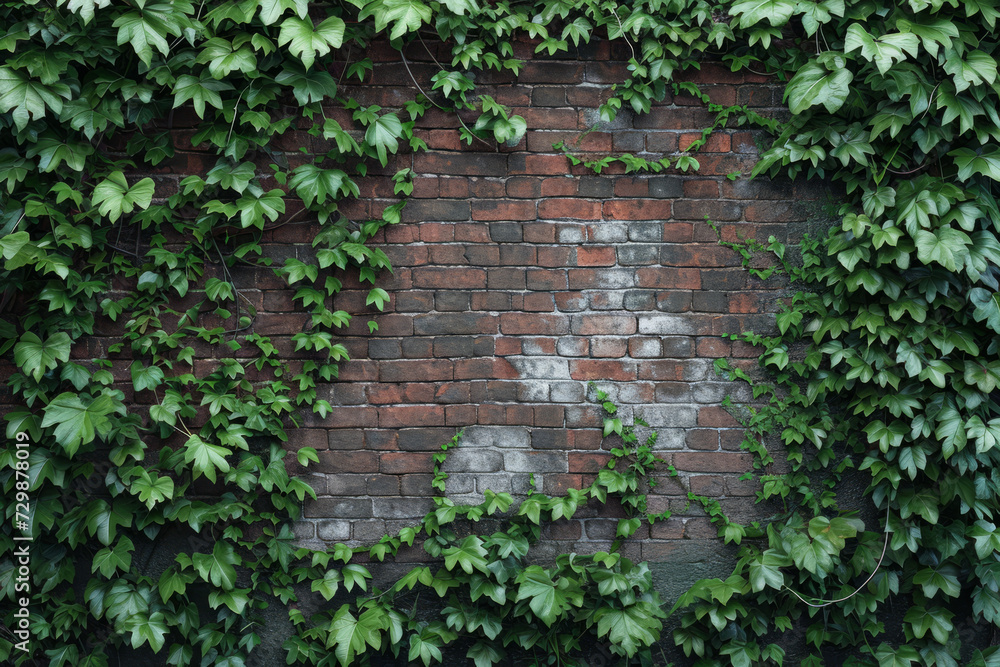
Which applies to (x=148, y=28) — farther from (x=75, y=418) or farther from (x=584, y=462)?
(x=584, y=462)

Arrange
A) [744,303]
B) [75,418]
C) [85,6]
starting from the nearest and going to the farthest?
[85,6]
[75,418]
[744,303]

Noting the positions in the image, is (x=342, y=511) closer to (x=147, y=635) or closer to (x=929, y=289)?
(x=147, y=635)

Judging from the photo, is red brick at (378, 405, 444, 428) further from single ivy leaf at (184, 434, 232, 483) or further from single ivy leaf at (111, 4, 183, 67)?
single ivy leaf at (111, 4, 183, 67)

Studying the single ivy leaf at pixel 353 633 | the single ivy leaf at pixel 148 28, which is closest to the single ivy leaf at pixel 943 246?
the single ivy leaf at pixel 353 633

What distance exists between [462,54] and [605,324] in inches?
43.7

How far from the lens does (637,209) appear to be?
206 centimetres

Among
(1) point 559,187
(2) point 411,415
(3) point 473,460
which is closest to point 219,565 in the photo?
(2) point 411,415

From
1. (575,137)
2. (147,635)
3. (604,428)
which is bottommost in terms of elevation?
(147,635)

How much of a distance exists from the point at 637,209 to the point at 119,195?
6.04 ft

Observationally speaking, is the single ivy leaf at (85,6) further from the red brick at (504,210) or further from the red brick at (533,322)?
the red brick at (533,322)

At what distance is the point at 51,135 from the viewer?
1.94 meters

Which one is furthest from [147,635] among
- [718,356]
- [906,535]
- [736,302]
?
[906,535]

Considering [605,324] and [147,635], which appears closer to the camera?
[147,635]

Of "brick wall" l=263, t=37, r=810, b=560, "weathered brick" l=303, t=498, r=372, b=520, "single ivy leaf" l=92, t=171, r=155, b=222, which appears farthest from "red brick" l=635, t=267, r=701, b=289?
"single ivy leaf" l=92, t=171, r=155, b=222
